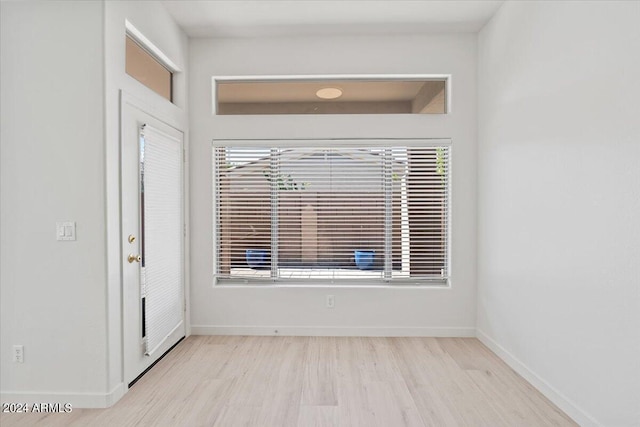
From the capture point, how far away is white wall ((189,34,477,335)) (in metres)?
→ 3.61

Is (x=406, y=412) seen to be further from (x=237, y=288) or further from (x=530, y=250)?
(x=237, y=288)

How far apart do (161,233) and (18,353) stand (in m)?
1.20

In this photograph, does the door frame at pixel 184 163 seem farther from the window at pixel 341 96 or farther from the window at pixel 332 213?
the window at pixel 341 96

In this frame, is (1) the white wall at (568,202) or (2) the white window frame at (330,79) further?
(2) the white window frame at (330,79)

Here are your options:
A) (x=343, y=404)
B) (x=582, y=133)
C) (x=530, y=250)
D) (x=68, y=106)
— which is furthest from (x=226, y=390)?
(x=582, y=133)

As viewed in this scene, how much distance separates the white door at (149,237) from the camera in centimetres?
256

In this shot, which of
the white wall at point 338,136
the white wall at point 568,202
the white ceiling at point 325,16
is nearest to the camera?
the white wall at point 568,202

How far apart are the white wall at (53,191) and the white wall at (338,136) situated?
137 cm

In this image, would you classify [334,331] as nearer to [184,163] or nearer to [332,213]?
[332,213]

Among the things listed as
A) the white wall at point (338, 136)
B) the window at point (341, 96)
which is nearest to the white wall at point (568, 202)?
the white wall at point (338, 136)

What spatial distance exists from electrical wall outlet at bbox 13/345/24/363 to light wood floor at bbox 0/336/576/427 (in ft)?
1.07

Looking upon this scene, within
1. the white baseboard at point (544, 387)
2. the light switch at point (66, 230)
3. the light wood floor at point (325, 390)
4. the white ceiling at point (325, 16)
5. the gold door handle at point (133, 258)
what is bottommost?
the light wood floor at point (325, 390)

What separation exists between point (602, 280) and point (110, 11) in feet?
11.2

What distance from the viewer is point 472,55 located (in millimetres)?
3600
